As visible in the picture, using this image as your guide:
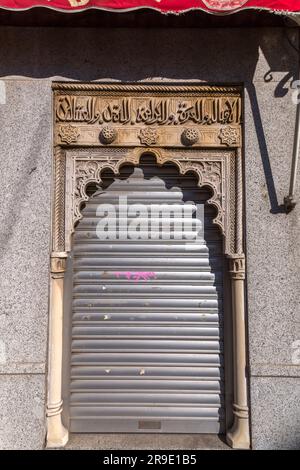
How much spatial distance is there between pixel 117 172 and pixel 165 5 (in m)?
1.60

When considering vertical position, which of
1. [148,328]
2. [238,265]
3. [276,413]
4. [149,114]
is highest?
[149,114]

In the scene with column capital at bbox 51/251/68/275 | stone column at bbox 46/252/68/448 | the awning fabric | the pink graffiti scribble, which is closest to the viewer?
the awning fabric

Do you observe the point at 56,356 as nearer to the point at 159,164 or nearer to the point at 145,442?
the point at 145,442

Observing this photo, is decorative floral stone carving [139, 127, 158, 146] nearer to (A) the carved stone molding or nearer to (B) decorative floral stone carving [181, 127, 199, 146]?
(A) the carved stone molding

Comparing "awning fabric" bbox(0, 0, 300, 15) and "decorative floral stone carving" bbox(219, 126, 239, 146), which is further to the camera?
"decorative floral stone carving" bbox(219, 126, 239, 146)

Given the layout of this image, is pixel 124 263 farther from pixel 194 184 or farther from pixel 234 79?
pixel 234 79

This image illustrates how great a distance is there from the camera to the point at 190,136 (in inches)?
144

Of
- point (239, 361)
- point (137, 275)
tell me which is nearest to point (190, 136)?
point (137, 275)

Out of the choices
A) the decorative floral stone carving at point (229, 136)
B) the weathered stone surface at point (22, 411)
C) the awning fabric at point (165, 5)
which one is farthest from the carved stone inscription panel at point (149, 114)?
the weathered stone surface at point (22, 411)

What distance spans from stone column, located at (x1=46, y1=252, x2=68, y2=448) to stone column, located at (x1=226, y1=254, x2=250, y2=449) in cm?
172

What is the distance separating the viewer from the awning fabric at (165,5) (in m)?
3.17

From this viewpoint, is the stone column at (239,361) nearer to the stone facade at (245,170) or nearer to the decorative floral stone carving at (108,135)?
the stone facade at (245,170)

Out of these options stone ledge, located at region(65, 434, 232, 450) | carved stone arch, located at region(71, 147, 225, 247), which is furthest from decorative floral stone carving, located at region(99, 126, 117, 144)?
stone ledge, located at region(65, 434, 232, 450)

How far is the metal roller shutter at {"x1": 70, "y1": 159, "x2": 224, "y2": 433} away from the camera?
12.0ft
